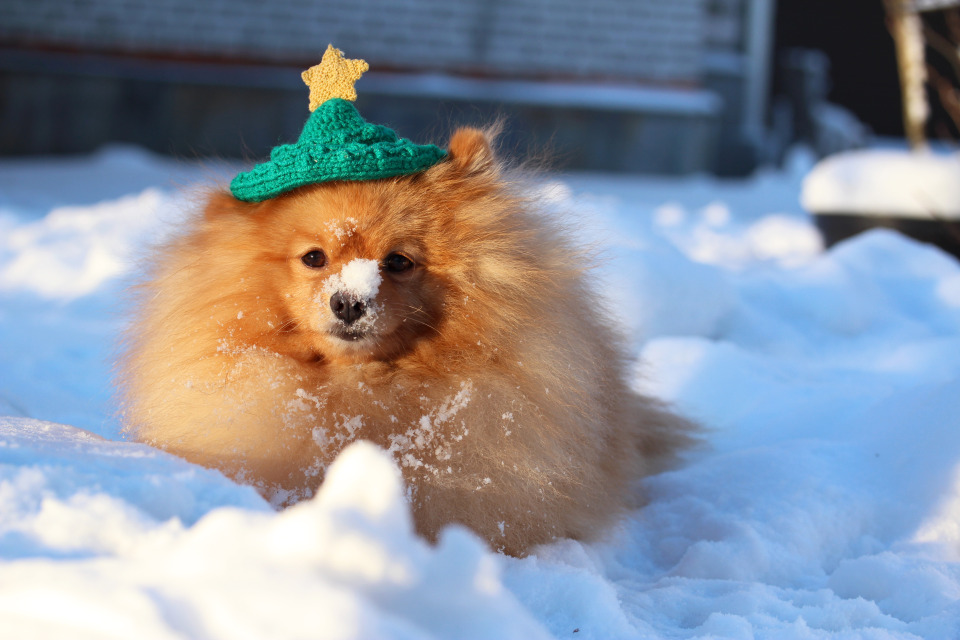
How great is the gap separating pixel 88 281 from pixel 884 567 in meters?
3.88

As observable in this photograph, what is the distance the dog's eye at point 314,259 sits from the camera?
1787mm

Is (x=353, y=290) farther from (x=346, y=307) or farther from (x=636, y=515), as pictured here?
(x=636, y=515)

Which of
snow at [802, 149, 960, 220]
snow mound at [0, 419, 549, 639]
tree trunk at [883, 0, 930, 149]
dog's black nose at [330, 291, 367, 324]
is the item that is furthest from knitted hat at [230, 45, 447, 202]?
tree trunk at [883, 0, 930, 149]

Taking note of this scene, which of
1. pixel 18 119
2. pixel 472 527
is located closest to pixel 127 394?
pixel 472 527

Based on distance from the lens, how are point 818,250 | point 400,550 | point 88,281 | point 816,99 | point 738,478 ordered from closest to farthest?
1. point 400,550
2. point 738,478
3. point 88,281
4. point 818,250
5. point 816,99

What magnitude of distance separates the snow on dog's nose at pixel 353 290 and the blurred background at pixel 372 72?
22.6 feet

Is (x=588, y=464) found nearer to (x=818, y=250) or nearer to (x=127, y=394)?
(x=127, y=394)

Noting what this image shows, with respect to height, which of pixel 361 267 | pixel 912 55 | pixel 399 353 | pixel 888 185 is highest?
pixel 912 55

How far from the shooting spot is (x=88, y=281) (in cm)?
423

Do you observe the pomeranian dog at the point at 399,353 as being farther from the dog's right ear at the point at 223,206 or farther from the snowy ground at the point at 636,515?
the snowy ground at the point at 636,515

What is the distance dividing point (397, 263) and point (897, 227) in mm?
4435

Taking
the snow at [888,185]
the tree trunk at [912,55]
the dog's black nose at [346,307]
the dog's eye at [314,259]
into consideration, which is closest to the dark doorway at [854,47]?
the tree trunk at [912,55]

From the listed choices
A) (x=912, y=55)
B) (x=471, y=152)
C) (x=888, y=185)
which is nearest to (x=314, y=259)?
(x=471, y=152)

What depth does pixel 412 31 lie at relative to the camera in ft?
31.2
